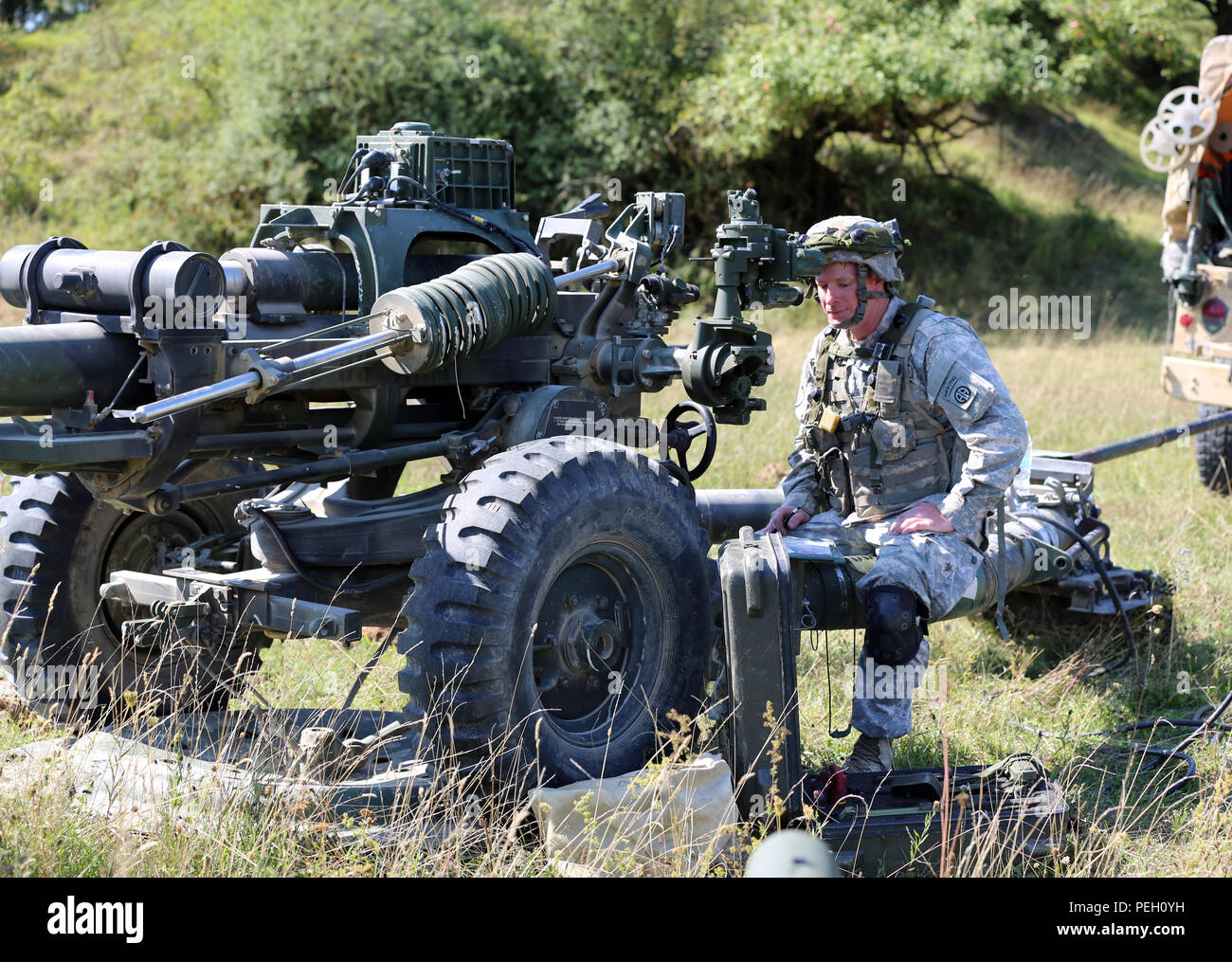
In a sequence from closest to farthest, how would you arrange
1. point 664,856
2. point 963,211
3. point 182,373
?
point 664,856 → point 182,373 → point 963,211

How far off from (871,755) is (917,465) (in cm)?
125

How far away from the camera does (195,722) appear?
18.2 ft

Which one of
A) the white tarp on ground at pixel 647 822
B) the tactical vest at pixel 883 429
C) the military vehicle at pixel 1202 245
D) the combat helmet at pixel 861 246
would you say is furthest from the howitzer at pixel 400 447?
the military vehicle at pixel 1202 245

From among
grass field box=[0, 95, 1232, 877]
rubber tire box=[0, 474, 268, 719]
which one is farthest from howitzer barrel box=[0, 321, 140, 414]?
grass field box=[0, 95, 1232, 877]

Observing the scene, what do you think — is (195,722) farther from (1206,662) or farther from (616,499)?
(1206,662)

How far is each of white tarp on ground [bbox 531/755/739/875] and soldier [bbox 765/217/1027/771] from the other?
936mm

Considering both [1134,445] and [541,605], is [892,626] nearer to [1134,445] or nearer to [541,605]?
[541,605]

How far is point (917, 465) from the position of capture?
5594 mm

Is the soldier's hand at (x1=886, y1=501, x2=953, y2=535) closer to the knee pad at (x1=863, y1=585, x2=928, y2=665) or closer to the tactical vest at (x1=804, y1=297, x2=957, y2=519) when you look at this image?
the tactical vest at (x1=804, y1=297, x2=957, y2=519)

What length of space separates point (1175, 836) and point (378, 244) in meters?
3.72

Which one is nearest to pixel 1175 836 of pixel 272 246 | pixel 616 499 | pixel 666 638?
pixel 666 638

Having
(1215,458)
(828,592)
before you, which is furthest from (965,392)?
(1215,458)

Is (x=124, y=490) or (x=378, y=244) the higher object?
(x=378, y=244)

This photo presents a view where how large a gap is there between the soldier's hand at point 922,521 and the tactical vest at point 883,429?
0.25 meters
